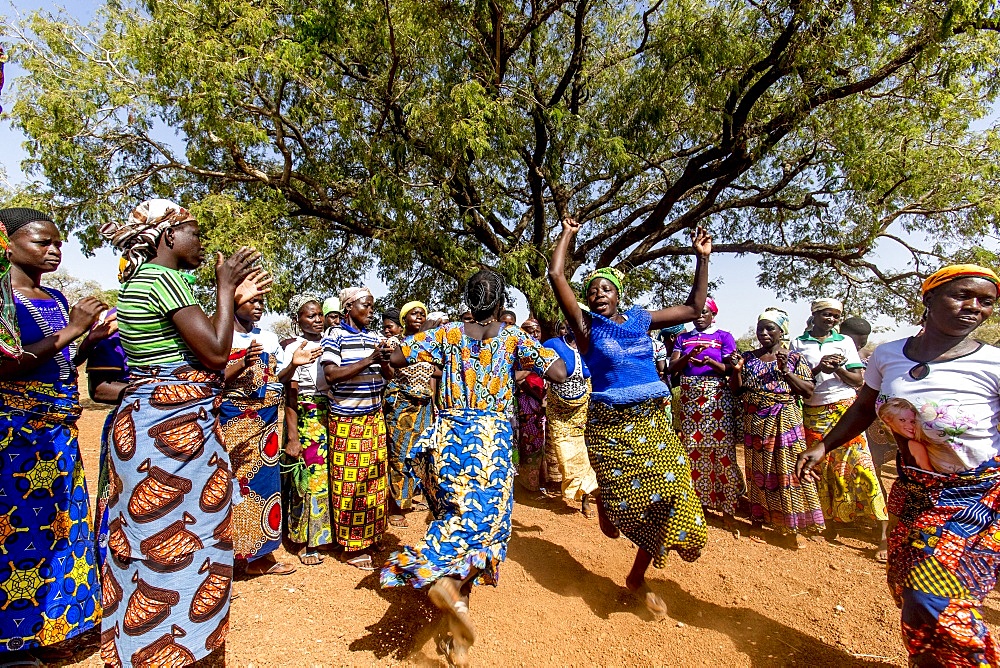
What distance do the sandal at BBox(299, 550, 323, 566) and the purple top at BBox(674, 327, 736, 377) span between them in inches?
146

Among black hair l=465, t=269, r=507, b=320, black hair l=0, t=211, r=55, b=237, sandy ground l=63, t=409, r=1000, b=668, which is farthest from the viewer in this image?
black hair l=465, t=269, r=507, b=320

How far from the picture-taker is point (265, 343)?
4.10 meters

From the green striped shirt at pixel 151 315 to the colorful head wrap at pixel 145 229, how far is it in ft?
0.52

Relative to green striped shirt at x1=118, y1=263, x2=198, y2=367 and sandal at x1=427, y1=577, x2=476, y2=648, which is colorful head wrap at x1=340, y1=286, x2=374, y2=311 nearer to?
green striped shirt at x1=118, y1=263, x2=198, y2=367

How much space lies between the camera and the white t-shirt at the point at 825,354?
4816 mm

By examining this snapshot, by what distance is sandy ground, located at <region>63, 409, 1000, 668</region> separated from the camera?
2.97m

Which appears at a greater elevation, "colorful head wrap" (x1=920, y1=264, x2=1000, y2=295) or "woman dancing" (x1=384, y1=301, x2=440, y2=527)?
"colorful head wrap" (x1=920, y1=264, x2=1000, y2=295)

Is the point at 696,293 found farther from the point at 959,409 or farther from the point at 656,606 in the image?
the point at 656,606

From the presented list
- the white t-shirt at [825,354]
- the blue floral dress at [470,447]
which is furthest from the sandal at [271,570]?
the white t-shirt at [825,354]

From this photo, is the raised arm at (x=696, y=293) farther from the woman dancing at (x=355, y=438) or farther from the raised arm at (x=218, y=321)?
the raised arm at (x=218, y=321)

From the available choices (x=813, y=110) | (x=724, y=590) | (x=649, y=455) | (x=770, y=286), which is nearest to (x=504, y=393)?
(x=649, y=455)

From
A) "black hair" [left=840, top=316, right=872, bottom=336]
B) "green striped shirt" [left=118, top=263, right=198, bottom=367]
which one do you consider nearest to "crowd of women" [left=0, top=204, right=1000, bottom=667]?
"green striped shirt" [left=118, top=263, right=198, bottom=367]

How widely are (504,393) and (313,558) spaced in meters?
2.32

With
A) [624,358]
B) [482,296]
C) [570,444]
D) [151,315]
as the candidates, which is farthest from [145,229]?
[570,444]
